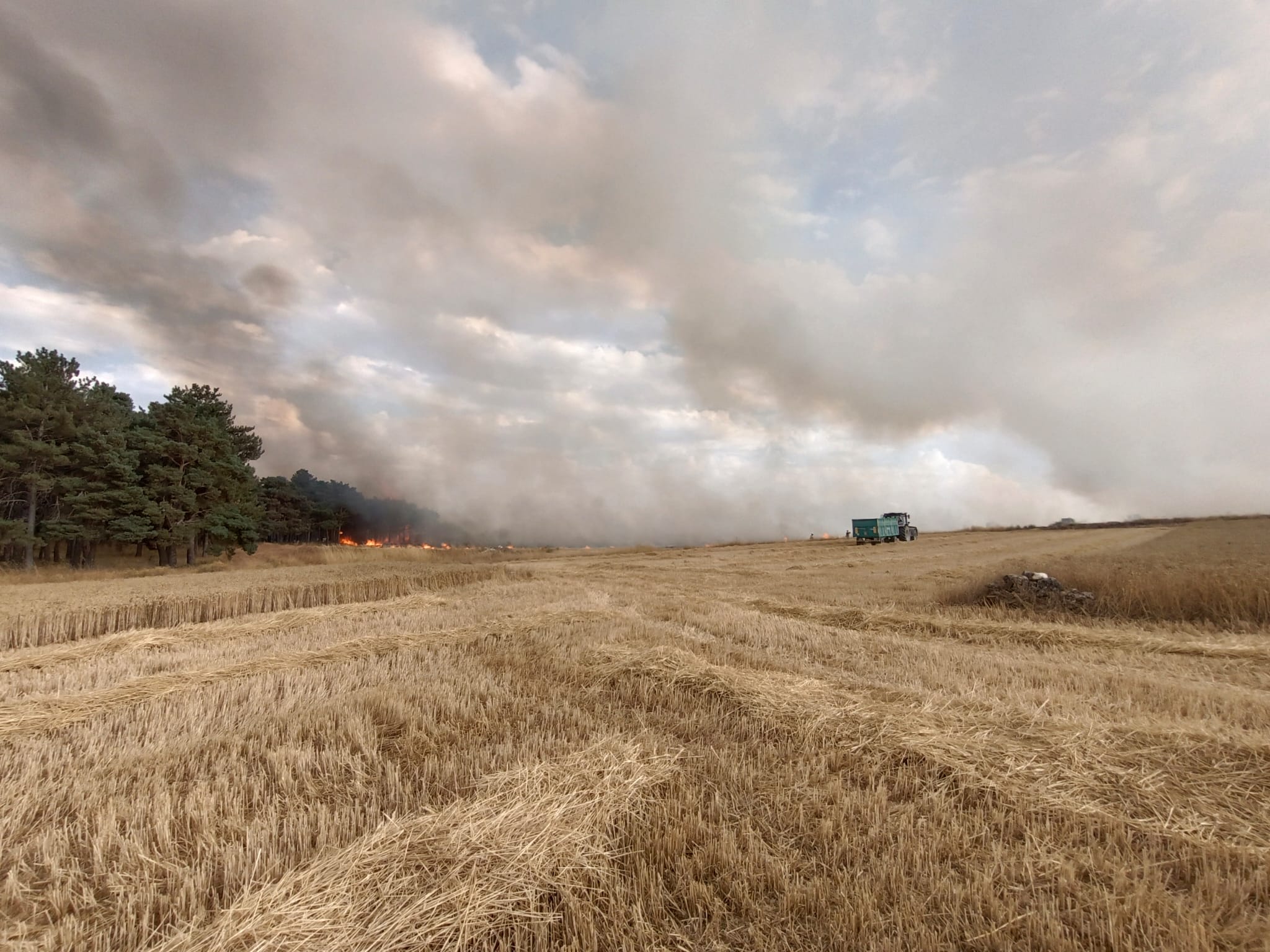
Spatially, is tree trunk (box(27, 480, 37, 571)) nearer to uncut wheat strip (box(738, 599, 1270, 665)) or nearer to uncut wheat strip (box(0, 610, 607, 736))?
uncut wheat strip (box(0, 610, 607, 736))

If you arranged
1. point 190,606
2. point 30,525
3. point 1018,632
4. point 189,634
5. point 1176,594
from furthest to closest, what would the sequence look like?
point 30,525 < point 190,606 < point 1176,594 < point 189,634 < point 1018,632

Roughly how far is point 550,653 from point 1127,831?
7030 millimetres

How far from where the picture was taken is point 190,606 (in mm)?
14742

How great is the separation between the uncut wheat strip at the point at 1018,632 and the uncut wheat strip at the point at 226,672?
243 inches

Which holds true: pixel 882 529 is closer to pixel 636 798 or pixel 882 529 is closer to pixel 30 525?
pixel 636 798

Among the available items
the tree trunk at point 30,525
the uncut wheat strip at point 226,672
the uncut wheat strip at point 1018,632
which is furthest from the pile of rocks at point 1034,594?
the tree trunk at point 30,525

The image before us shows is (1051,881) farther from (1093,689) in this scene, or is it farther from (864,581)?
Answer: (864,581)

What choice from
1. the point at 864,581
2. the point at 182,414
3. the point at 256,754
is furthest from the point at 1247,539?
the point at 182,414

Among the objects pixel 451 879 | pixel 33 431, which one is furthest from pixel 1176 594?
pixel 33 431

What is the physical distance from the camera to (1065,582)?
15102mm

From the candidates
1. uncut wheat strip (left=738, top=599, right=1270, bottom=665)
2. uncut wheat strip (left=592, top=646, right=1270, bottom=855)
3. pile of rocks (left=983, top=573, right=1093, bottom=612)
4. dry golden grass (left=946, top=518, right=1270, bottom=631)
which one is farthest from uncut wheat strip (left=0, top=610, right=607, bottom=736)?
dry golden grass (left=946, top=518, right=1270, bottom=631)

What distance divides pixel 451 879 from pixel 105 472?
5154 cm

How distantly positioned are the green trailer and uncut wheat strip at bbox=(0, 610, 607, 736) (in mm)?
55409

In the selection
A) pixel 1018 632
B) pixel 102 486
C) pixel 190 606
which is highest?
pixel 102 486
